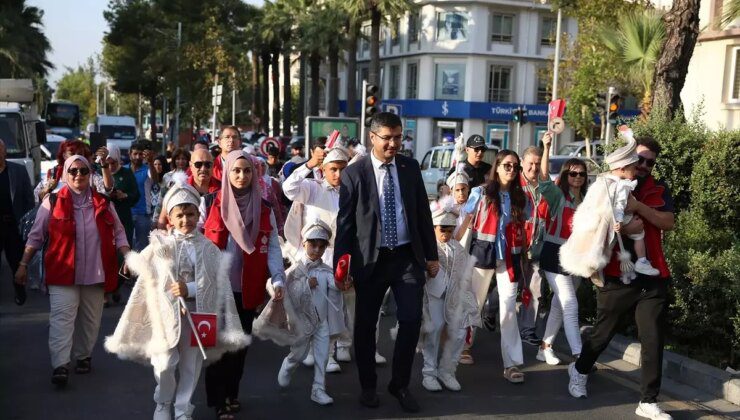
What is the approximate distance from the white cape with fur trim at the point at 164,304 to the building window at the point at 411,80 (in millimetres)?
48381

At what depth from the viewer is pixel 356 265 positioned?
5895 mm

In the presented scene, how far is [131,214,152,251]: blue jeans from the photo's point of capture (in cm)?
1117

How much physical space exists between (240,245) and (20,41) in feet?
142

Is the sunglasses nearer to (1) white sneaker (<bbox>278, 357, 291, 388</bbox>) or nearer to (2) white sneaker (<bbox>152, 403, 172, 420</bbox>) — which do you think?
(1) white sneaker (<bbox>278, 357, 291, 388</bbox>)

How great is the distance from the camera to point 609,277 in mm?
5828

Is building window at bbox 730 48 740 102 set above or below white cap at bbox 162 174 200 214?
above

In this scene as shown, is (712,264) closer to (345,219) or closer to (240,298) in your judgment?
(345,219)

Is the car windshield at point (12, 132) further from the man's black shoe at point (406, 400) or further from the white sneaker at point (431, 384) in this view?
the man's black shoe at point (406, 400)

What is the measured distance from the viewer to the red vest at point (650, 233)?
5730 mm

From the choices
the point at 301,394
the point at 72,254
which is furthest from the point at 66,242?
the point at 301,394

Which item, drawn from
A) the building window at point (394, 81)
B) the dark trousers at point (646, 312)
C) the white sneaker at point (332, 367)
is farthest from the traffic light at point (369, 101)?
the building window at point (394, 81)

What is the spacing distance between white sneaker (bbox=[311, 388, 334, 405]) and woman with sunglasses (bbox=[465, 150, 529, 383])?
1.62 metres

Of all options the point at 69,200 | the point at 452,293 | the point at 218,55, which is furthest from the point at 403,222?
the point at 218,55

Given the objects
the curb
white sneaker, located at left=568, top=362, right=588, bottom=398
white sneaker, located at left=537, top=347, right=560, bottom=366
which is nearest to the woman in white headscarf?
white sneaker, located at left=568, top=362, right=588, bottom=398
